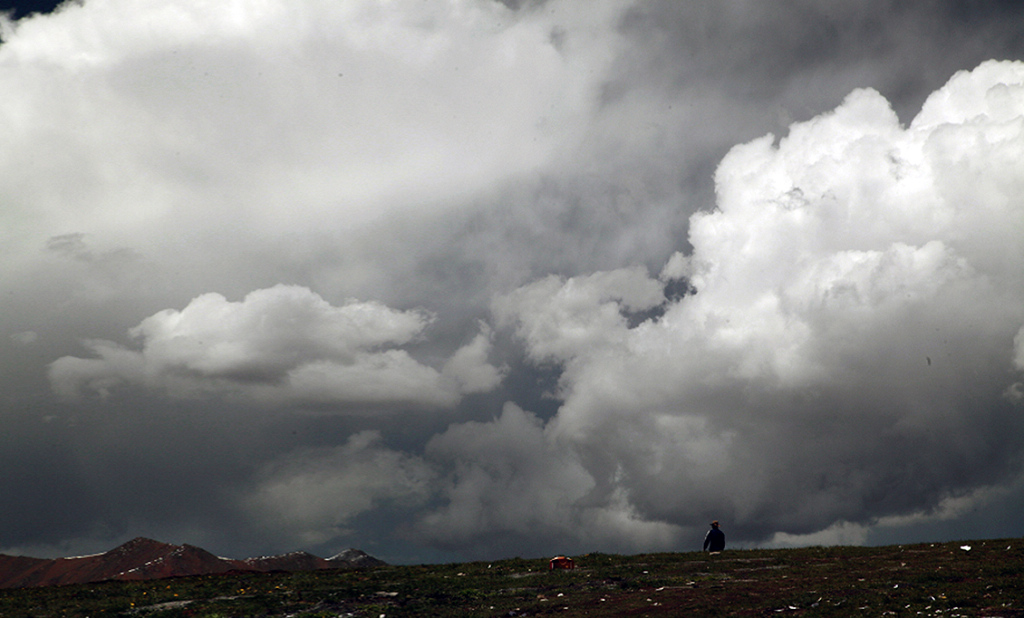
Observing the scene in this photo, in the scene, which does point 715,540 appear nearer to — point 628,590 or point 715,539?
point 715,539

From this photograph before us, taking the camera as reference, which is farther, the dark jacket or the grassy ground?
the dark jacket

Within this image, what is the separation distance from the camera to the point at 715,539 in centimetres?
4272

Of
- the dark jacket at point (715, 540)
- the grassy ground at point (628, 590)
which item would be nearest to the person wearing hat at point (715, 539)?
the dark jacket at point (715, 540)

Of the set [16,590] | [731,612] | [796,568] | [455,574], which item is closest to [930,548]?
[796,568]

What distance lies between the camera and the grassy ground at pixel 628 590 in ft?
77.4

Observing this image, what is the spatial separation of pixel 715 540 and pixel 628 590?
52.9 ft

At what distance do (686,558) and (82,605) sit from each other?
28310 mm

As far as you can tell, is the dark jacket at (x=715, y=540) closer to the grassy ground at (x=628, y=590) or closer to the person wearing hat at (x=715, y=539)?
the person wearing hat at (x=715, y=539)

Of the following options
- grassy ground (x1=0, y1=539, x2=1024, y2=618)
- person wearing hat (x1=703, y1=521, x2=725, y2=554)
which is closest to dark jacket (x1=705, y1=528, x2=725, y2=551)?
person wearing hat (x1=703, y1=521, x2=725, y2=554)

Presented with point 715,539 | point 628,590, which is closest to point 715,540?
point 715,539

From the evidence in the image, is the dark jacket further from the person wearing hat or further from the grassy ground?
the grassy ground

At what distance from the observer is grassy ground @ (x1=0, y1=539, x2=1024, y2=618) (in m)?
23.6

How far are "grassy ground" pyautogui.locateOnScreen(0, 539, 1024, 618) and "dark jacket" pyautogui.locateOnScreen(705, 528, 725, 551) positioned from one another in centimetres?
544

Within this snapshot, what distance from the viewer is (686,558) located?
37.2m
